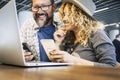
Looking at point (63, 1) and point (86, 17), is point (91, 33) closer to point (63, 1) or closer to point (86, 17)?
point (86, 17)

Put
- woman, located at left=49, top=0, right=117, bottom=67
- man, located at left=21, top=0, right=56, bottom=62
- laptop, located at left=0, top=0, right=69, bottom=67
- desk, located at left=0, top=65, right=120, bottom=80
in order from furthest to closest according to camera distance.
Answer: man, located at left=21, top=0, right=56, bottom=62 → woman, located at left=49, top=0, right=117, bottom=67 → laptop, located at left=0, top=0, right=69, bottom=67 → desk, located at left=0, top=65, right=120, bottom=80

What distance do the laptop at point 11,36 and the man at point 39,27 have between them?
679 millimetres

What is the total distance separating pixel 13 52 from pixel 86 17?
2.72 feet

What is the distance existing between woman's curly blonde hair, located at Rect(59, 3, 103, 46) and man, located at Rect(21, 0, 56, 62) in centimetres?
11

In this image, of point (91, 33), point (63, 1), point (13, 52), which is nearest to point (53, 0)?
point (63, 1)

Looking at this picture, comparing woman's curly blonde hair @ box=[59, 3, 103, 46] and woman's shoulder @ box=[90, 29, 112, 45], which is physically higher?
woman's curly blonde hair @ box=[59, 3, 103, 46]

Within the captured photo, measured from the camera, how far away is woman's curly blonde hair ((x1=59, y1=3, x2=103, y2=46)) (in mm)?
1386

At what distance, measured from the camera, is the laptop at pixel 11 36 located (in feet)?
2.23

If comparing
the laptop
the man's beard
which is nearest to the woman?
the man's beard

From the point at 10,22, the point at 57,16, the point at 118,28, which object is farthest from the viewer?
the point at 118,28

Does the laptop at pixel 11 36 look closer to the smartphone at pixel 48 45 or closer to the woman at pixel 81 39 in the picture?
the woman at pixel 81 39

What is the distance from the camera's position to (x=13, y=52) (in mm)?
751

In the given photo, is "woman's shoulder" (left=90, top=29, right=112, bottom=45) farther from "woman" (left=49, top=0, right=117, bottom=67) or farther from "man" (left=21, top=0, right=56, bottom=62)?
"man" (left=21, top=0, right=56, bottom=62)

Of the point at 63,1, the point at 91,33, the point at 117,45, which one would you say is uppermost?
the point at 63,1
